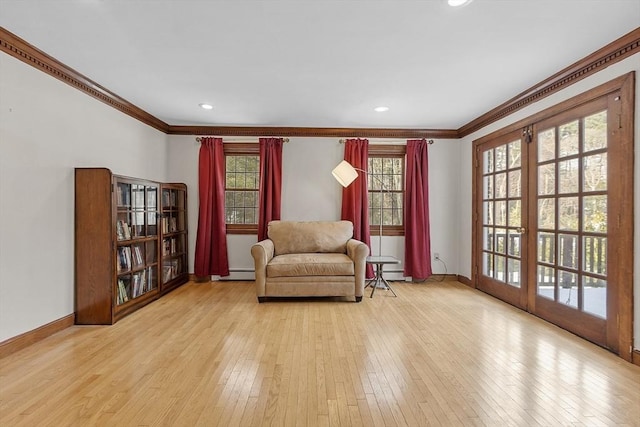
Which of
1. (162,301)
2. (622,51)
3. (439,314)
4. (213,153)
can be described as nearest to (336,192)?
(213,153)

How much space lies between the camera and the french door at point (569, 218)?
2.61 meters

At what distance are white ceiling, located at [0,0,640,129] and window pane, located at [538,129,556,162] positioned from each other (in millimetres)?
544

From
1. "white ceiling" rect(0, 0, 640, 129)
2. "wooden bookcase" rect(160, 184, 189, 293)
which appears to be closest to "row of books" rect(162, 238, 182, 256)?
"wooden bookcase" rect(160, 184, 189, 293)

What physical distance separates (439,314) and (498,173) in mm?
2050

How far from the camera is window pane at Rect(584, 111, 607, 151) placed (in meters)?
2.79

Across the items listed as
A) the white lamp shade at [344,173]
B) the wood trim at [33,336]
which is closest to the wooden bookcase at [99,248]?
the wood trim at [33,336]

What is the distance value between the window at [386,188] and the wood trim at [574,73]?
1496 millimetres

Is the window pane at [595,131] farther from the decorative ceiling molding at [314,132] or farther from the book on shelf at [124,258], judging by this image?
the book on shelf at [124,258]

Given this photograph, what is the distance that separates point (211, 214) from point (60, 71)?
2571 mm

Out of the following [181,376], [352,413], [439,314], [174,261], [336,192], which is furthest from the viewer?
[336,192]

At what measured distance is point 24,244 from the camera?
8.94ft

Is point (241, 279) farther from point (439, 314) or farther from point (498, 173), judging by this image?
point (498, 173)

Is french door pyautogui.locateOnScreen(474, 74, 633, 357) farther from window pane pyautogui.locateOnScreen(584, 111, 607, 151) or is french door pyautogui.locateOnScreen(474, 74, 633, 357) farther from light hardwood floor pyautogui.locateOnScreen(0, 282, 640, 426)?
light hardwood floor pyautogui.locateOnScreen(0, 282, 640, 426)

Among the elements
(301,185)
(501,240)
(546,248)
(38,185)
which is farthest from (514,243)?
(38,185)
